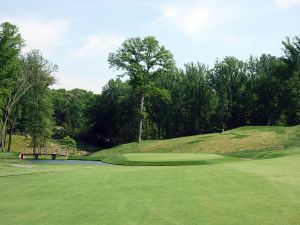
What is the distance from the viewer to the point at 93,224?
9906mm

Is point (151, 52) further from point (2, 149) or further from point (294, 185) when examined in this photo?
point (294, 185)

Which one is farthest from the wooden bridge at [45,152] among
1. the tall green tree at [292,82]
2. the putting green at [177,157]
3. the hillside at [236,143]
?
the tall green tree at [292,82]

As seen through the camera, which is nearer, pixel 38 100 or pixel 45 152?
pixel 45 152

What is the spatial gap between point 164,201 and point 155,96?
80.3 m

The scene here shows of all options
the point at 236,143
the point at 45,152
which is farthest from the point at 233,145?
the point at 45,152

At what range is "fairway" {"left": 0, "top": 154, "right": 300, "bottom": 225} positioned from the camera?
32.7 feet

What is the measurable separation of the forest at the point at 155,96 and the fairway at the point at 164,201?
4800cm

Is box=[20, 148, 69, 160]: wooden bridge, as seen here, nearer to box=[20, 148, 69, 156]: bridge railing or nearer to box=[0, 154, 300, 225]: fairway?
box=[20, 148, 69, 156]: bridge railing

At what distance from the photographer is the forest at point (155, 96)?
70.5 metres

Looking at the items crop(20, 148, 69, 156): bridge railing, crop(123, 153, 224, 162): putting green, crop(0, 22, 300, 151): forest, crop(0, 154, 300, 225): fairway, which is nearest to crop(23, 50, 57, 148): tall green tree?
crop(0, 22, 300, 151): forest

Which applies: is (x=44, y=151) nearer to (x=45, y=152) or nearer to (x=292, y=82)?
(x=45, y=152)

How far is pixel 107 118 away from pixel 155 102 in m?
14.1

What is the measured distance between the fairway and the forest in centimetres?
4800

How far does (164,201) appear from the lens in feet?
40.3
